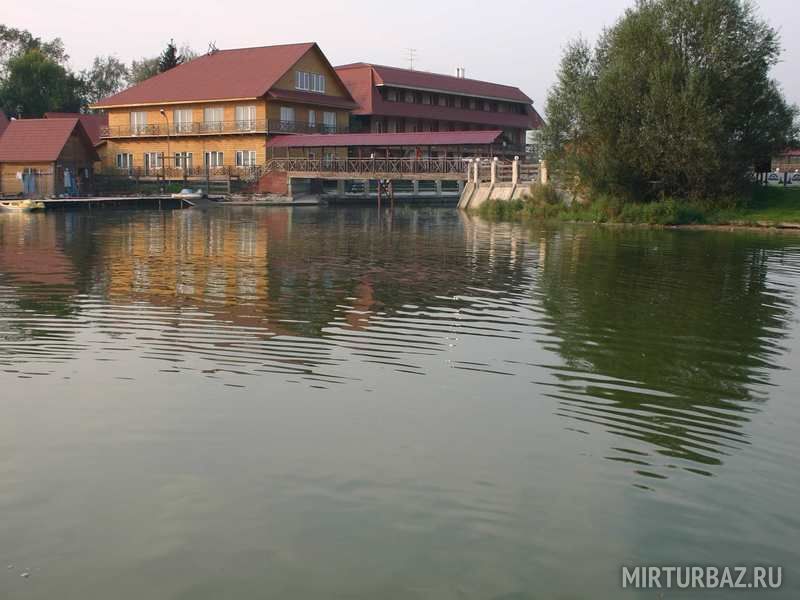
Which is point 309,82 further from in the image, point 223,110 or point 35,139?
point 35,139

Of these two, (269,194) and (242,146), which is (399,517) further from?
(242,146)

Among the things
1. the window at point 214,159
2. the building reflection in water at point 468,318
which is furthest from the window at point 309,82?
the building reflection in water at point 468,318

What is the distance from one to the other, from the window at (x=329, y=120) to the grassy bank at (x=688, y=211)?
33006 mm

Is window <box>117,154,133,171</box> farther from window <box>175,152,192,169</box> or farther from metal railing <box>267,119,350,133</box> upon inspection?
metal railing <box>267,119,350,133</box>

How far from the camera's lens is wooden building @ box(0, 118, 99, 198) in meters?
65.4

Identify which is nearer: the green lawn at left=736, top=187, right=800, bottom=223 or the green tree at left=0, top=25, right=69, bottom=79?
the green lawn at left=736, top=187, right=800, bottom=223

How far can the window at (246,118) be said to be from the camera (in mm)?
71562

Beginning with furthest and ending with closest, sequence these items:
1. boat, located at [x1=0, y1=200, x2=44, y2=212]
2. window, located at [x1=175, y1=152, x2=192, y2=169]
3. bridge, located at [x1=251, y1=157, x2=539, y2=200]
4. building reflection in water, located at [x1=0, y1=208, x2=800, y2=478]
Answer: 1. window, located at [x1=175, y1=152, x2=192, y2=169]
2. boat, located at [x1=0, y1=200, x2=44, y2=212]
3. bridge, located at [x1=251, y1=157, x2=539, y2=200]
4. building reflection in water, located at [x1=0, y1=208, x2=800, y2=478]

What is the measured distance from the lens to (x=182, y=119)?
247 ft

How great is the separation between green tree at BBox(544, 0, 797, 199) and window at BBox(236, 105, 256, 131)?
34434 mm

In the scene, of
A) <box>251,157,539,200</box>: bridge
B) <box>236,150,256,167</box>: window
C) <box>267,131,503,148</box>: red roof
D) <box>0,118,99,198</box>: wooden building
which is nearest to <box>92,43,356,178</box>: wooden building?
<box>236,150,256,167</box>: window

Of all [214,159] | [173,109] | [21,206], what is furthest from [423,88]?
[21,206]

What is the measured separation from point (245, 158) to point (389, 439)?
216 ft

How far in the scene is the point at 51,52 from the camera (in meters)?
105
